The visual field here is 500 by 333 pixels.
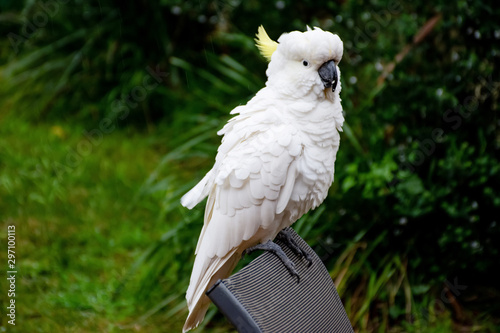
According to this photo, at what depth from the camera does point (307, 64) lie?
1604 mm

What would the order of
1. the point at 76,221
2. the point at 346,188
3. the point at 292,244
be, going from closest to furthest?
the point at 292,244 < the point at 346,188 < the point at 76,221

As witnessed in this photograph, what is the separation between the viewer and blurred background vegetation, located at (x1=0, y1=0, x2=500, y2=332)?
2521mm

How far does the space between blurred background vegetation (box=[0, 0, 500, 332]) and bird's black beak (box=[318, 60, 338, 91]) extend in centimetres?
100

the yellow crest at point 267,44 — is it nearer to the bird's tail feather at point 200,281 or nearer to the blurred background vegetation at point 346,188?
the bird's tail feather at point 200,281

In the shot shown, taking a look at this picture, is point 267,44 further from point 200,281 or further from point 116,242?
point 116,242

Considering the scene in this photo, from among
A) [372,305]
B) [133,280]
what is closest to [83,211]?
[133,280]

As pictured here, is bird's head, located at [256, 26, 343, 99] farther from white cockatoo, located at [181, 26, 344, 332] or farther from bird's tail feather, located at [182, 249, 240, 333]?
bird's tail feather, located at [182, 249, 240, 333]

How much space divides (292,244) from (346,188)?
0.91 metres

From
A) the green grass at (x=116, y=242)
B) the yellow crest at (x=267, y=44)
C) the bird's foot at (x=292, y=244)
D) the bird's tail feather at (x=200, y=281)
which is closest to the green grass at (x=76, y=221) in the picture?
the green grass at (x=116, y=242)

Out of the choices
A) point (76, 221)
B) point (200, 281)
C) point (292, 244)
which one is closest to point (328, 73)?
point (292, 244)

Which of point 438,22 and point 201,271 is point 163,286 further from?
point 438,22

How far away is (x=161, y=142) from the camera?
159 inches

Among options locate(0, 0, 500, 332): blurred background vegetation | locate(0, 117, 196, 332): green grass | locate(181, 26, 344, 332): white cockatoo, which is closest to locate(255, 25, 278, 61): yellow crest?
locate(181, 26, 344, 332): white cockatoo

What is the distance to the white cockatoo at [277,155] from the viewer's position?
1597 millimetres
